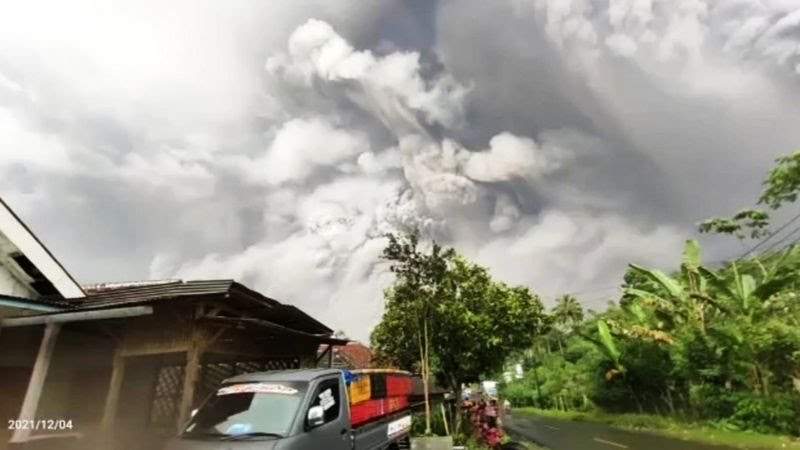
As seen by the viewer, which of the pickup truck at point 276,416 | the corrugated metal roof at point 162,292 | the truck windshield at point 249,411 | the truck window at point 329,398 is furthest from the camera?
the corrugated metal roof at point 162,292

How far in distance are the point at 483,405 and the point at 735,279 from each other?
14531 millimetres

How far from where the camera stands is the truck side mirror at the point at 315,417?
745 centimetres

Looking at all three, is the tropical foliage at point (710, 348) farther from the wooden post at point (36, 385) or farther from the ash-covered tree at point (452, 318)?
the wooden post at point (36, 385)

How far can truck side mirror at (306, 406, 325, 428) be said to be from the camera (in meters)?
7.45

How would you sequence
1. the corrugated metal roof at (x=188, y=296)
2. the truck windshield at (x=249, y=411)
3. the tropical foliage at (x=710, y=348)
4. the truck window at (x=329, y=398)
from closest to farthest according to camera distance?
the truck windshield at (x=249, y=411) → the truck window at (x=329, y=398) → the corrugated metal roof at (x=188, y=296) → the tropical foliage at (x=710, y=348)

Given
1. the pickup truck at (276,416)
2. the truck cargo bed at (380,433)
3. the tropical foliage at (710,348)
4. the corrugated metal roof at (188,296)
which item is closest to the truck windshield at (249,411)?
the pickup truck at (276,416)

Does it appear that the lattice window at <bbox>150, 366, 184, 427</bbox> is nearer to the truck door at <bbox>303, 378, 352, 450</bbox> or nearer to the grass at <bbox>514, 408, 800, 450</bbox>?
the truck door at <bbox>303, 378, 352, 450</bbox>

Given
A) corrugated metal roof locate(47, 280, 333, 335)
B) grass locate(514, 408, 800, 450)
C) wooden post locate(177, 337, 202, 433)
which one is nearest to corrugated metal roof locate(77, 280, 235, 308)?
corrugated metal roof locate(47, 280, 333, 335)

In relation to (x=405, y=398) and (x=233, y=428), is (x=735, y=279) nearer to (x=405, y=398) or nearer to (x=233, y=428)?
(x=405, y=398)

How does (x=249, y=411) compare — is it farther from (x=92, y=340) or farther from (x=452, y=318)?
(x=452, y=318)

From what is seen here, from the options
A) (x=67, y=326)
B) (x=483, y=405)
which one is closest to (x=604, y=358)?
(x=483, y=405)

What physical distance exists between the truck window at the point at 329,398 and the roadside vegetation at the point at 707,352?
19617 mm
